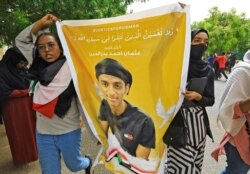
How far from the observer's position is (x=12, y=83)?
13.1ft

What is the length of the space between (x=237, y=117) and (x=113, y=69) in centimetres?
108

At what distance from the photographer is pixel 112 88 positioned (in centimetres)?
228

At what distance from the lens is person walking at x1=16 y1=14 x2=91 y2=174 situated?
2615mm

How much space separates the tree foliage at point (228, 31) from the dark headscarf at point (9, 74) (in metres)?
33.6

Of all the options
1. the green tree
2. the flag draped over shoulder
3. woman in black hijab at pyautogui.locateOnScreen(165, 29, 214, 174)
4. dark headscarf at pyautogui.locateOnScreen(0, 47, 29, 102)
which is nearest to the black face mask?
woman in black hijab at pyautogui.locateOnScreen(165, 29, 214, 174)

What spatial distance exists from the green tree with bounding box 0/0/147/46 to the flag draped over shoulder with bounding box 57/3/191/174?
1.14 metres

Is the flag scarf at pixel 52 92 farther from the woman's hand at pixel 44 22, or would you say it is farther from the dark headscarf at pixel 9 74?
the dark headscarf at pixel 9 74

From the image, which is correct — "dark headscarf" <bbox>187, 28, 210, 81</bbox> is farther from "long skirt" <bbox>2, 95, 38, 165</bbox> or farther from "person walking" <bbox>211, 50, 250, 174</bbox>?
"long skirt" <bbox>2, 95, 38, 165</bbox>

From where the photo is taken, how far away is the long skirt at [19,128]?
3986mm

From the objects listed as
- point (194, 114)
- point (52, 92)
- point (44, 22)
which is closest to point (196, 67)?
point (194, 114)

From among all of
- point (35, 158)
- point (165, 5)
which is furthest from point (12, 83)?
point (165, 5)

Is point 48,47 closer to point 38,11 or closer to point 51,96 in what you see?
point 51,96

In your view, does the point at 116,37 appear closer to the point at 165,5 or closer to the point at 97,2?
the point at 165,5

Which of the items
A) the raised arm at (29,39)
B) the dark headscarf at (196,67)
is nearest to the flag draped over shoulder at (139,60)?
the raised arm at (29,39)
